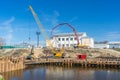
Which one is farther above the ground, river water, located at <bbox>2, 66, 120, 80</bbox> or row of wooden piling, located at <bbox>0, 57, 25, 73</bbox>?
row of wooden piling, located at <bbox>0, 57, 25, 73</bbox>

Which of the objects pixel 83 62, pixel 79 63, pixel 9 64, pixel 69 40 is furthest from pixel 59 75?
pixel 69 40

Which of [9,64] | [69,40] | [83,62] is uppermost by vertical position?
[69,40]

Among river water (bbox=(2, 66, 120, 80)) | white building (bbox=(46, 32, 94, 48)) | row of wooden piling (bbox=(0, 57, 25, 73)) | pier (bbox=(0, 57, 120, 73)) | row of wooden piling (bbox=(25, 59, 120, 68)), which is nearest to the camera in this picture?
river water (bbox=(2, 66, 120, 80))

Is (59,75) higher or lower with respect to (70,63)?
lower

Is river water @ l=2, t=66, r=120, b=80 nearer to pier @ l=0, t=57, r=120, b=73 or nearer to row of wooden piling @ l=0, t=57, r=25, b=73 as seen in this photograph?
row of wooden piling @ l=0, t=57, r=25, b=73

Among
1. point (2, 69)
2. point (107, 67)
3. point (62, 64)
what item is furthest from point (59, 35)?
point (2, 69)

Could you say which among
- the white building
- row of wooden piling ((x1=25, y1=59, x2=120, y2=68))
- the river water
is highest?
the white building

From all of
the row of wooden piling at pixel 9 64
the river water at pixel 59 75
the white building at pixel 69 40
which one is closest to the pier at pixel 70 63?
the row of wooden piling at pixel 9 64

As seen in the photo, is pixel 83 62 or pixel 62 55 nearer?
pixel 83 62

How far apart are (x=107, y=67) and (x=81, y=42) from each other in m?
78.6

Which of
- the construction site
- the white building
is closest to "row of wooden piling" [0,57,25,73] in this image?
the construction site

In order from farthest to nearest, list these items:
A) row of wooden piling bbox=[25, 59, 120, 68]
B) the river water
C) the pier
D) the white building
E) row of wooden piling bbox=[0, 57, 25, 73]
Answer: the white building, row of wooden piling bbox=[25, 59, 120, 68], the pier, row of wooden piling bbox=[0, 57, 25, 73], the river water

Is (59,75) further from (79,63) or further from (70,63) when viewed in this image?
(70,63)

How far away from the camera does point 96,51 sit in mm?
116562
